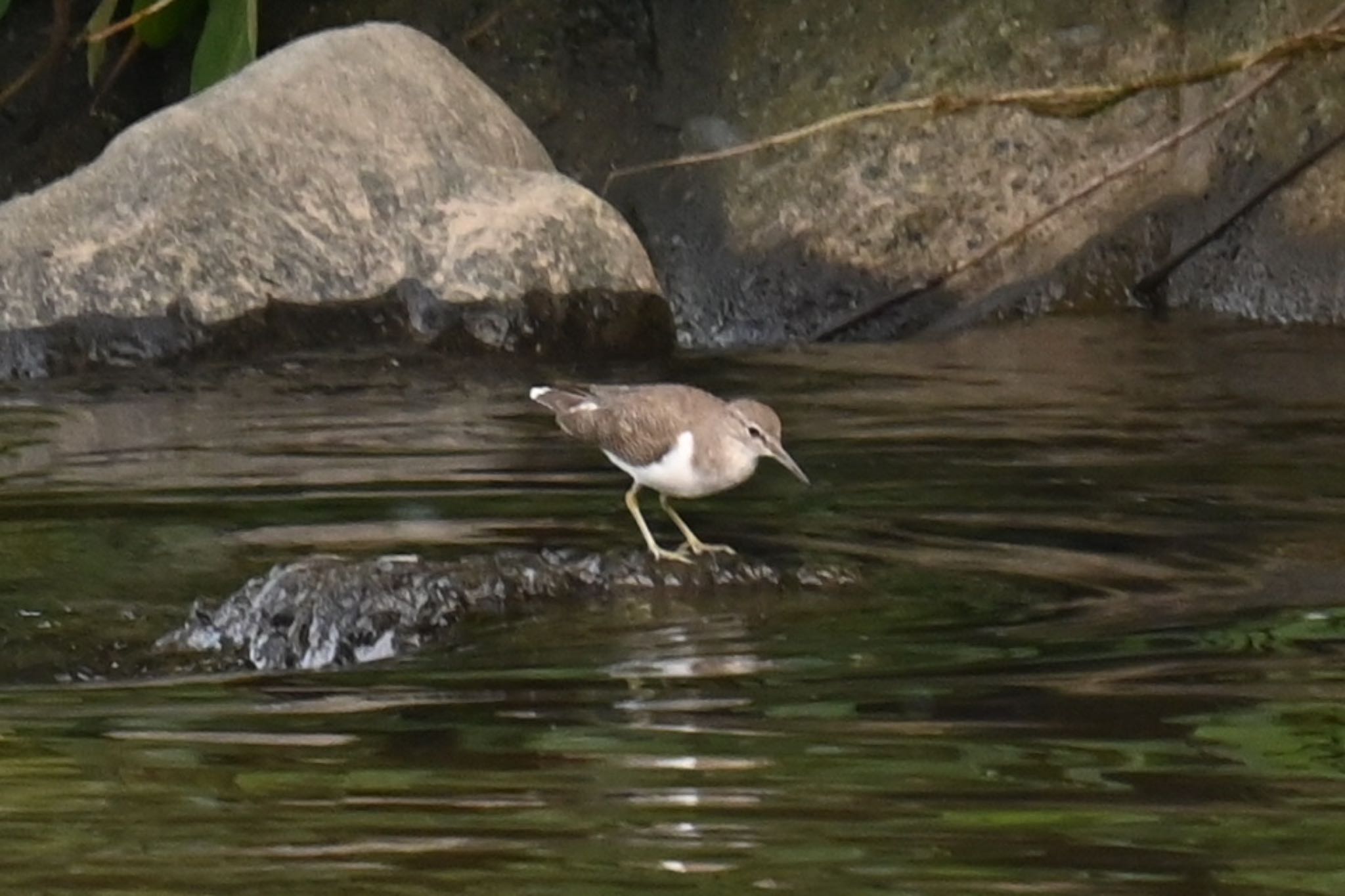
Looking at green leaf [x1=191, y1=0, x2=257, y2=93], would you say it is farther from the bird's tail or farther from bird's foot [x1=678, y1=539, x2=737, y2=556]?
bird's foot [x1=678, y1=539, x2=737, y2=556]

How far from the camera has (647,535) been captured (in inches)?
233

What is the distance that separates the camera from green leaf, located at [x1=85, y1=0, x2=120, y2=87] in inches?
446

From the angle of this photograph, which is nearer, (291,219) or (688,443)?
(688,443)

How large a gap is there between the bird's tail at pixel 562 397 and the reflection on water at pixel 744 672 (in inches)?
9.7

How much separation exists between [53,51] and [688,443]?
6.59 metres

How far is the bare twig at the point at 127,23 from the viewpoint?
398 inches

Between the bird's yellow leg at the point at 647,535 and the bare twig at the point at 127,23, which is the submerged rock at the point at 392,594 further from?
the bare twig at the point at 127,23

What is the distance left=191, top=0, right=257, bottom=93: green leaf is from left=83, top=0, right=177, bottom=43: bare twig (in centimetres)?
22

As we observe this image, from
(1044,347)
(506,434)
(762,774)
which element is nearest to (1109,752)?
(762,774)

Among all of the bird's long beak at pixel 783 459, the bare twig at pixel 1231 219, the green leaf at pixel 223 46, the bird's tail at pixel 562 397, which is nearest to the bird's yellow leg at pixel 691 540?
the bird's long beak at pixel 783 459

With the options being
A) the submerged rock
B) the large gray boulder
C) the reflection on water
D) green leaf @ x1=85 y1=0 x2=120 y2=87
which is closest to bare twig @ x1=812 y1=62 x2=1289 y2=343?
the reflection on water

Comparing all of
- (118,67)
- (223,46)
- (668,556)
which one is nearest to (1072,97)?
(668,556)

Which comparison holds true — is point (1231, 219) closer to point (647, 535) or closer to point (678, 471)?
point (678, 471)

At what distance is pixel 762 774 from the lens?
3678mm
